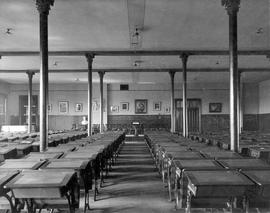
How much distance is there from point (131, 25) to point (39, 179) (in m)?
8.40

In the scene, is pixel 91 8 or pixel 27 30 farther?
pixel 27 30

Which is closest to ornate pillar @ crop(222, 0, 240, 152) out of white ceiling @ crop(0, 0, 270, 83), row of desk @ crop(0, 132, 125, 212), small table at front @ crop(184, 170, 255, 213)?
white ceiling @ crop(0, 0, 270, 83)

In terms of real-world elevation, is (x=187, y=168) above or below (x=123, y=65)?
below

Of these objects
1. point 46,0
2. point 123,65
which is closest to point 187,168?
point 46,0

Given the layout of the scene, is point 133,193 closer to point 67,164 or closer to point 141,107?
point 67,164

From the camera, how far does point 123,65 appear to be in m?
20.6

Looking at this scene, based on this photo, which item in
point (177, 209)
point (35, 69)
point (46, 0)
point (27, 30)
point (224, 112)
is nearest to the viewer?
point (177, 209)

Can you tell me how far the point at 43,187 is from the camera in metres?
3.72

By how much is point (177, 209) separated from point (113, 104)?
24633 mm

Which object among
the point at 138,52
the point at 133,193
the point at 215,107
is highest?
the point at 138,52

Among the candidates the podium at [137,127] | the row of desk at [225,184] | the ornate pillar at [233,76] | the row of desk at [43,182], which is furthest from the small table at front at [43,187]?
the podium at [137,127]

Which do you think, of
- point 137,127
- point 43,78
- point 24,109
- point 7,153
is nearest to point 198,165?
point 7,153

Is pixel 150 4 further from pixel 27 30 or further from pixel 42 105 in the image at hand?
pixel 27 30

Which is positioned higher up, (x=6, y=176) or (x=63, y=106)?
(x=63, y=106)
